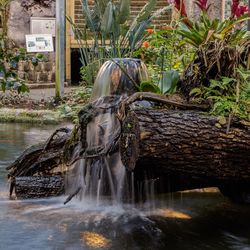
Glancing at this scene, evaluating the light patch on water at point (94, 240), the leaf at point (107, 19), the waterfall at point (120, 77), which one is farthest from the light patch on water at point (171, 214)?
the leaf at point (107, 19)

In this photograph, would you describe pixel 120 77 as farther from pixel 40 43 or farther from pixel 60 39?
pixel 40 43

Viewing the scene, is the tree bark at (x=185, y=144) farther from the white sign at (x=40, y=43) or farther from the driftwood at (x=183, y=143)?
the white sign at (x=40, y=43)

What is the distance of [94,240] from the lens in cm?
397

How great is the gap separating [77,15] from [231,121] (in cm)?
1309

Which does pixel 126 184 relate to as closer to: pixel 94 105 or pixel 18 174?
pixel 94 105

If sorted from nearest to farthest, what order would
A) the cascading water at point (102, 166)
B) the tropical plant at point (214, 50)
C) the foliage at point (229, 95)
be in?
1. the foliage at point (229, 95)
2. the tropical plant at point (214, 50)
3. the cascading water at point (102, 166)

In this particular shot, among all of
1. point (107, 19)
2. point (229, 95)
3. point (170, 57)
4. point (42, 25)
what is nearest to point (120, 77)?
point (170, 57)

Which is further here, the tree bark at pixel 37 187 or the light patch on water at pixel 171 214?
the tree bark at pixel 37 187

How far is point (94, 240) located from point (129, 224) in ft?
1.56

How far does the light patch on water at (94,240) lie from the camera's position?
12.7 ft

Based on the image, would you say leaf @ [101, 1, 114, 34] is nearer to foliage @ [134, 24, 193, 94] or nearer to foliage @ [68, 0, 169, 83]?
foliage @ [68, 0, 169, 83]

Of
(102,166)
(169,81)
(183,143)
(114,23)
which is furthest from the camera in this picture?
(114,23)

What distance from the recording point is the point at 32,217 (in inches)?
178

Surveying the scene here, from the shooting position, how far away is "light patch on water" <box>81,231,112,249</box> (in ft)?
12.7
